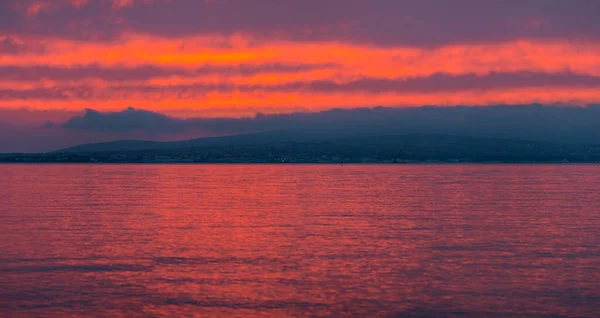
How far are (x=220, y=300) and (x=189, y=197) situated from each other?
52718 millimetres

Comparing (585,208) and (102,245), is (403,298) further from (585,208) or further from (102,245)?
(585,208)

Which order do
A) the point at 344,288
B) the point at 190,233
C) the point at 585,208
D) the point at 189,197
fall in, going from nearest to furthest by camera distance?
the point at 344,288 → the point at 190,233 → the point at 585,208 → the point at 189,197

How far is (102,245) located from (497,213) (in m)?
31.3

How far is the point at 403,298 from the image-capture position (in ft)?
81.1

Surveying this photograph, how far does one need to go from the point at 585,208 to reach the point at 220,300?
4351cm

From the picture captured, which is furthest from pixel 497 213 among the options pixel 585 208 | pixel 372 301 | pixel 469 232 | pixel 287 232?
pixel 372 301

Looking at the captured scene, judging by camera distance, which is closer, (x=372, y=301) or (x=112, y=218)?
(x=372, y=301)

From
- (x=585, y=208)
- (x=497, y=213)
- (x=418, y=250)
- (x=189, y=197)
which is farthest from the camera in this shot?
(x=189, y=197)

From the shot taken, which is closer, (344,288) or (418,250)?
(344,288)

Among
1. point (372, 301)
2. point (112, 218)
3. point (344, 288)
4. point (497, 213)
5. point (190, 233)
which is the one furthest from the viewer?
point (497, 213)

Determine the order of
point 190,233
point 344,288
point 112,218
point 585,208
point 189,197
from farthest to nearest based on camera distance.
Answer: point 189,197 → point 585,208 → point 112,218 → point 190,233 → point 344,288

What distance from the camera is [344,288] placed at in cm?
2620

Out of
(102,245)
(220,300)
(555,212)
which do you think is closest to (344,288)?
(220,300)

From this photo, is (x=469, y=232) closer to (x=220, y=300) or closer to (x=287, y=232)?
(x=287, y=232)
